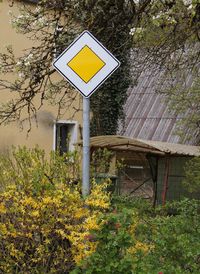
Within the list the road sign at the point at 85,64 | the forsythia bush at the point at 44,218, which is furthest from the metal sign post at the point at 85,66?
the forsythia bush at the point at 44,218

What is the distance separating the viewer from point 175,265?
17.2ft

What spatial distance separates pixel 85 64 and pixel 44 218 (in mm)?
1307

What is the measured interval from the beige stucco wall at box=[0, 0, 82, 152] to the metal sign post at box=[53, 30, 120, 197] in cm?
1391

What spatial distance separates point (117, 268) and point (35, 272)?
3.16 ft

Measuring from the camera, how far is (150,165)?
17.2 meters

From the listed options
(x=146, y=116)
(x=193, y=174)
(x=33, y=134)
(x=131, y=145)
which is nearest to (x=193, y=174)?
(x=193, y=174)

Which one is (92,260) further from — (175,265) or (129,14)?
(129,14)

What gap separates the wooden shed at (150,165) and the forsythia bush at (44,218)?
9661mm

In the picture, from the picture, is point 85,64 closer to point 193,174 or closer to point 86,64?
point 86,64

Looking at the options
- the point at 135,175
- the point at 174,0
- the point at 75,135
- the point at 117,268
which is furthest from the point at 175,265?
the point at 75,135

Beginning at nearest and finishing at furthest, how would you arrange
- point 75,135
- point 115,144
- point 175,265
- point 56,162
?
point 175,265, point 56,162, point 115,144, point 75,135

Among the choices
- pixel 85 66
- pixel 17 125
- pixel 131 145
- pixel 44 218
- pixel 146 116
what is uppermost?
pixel 85 66

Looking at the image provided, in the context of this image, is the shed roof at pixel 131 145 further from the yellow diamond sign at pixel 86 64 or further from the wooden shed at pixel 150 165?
the yellow diamond sign at pixel 86 64

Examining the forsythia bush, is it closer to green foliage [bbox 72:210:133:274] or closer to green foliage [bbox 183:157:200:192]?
green foliage [bbox 72:210:133:274]
